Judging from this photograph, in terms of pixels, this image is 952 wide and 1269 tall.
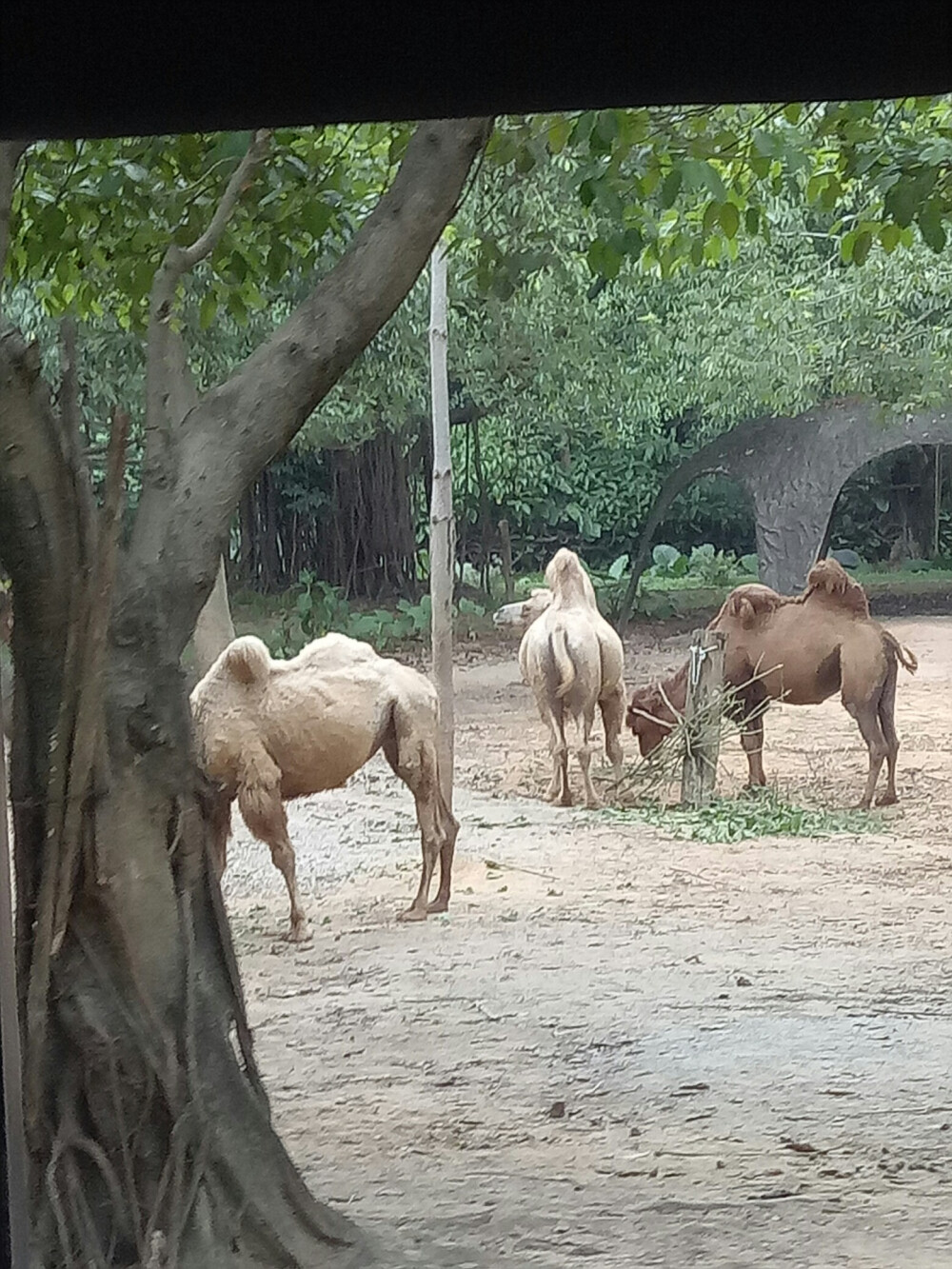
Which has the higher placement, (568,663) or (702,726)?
(568,663)

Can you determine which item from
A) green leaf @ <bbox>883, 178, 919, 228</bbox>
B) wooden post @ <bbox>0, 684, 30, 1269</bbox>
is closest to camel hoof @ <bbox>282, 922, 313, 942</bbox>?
green leaf @ <bbox>883, 178, 919, 228</bbox>

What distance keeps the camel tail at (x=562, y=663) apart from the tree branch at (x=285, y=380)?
1003 mm

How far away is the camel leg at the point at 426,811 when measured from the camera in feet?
6.63

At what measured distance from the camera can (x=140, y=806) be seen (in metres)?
1.12

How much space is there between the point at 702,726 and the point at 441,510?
2.05 ft

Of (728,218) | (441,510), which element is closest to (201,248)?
(728,218)

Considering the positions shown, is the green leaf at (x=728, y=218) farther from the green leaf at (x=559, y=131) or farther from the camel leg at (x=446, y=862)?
the camel leg at (x=446, y=862)

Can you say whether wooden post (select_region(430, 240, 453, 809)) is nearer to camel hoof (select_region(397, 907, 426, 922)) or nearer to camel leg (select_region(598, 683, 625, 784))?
camel hoof (select_region(397, 907, 426, 922))

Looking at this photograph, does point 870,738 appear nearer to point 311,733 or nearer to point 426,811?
point 426,811

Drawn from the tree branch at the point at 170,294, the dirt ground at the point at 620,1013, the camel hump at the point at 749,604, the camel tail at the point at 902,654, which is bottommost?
the dirt ground at the point at 620,1013

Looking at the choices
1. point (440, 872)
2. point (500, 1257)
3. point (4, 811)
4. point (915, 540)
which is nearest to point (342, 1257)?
point (500, 1257)

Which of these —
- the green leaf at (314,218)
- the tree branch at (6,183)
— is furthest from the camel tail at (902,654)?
the tree branch at (6,183)

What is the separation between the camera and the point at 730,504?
2014mm

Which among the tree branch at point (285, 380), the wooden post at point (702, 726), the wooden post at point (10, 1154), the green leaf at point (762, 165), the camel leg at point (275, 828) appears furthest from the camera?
the wooden post at point (702, 726)
